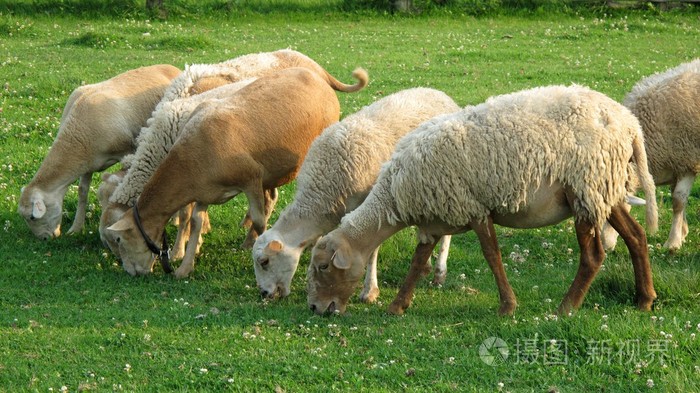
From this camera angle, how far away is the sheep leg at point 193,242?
887cm

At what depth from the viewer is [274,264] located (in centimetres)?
796

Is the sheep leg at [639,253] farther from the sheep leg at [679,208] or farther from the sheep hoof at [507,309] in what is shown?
the sheep leg at [679,208]

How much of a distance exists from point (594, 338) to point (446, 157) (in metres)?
1.74

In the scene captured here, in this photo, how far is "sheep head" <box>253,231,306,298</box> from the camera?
26.1 feet

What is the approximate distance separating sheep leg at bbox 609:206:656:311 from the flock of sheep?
12mm

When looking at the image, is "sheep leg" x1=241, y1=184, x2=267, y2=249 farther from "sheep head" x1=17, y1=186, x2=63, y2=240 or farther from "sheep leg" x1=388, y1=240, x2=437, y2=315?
"sheep head" x1=17, y1=186, x2=63, y2=240

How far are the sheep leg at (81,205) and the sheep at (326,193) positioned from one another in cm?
290

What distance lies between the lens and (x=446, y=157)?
6984mm

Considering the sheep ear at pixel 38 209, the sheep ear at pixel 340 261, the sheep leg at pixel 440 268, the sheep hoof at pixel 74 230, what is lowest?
the sheep hoof at pixel 74 230

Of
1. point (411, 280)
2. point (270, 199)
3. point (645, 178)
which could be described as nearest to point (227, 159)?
point (270, 199)

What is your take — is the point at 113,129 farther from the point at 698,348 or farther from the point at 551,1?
the point at 551,1

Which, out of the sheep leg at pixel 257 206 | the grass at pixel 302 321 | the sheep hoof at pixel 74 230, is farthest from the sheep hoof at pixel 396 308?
the sheep hoof at pixel 74 230

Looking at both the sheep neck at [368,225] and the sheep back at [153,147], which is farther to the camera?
the sheep back at [153,147]

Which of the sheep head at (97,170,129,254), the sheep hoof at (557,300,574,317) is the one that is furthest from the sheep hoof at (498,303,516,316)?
the sheep head at (97,170,129,254)
